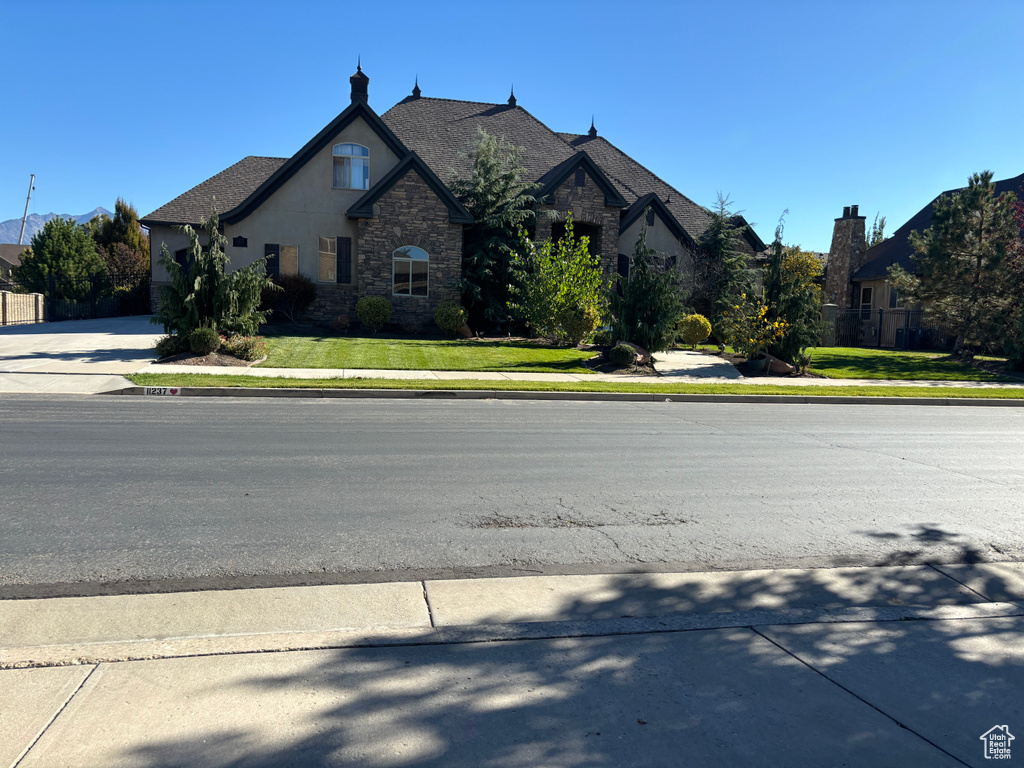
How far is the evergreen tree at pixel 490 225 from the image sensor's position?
87.6 ft

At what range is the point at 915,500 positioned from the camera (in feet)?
23.2

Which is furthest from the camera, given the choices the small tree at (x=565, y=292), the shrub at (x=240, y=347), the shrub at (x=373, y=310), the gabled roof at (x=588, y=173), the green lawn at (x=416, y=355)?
the gabled roof at (x=588, y=173)

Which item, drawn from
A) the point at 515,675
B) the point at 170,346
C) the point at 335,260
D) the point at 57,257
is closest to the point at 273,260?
the point at 335,260

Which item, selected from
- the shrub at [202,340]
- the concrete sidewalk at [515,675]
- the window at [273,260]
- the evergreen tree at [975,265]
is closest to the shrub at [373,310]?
the window at [273,260]

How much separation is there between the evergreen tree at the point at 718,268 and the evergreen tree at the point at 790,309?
24.4 ft

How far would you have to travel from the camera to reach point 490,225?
26.8 meters

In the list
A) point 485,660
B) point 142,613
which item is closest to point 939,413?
point 485,660

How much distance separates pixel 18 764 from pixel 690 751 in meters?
2.56

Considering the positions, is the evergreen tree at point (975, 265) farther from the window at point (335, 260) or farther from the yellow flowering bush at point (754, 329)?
the window at point (335, 260)

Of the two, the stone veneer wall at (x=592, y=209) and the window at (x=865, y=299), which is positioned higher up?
the stone veneer wall at (x=592, y=209)

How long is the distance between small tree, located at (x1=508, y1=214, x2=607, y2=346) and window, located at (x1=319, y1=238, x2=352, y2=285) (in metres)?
7.56

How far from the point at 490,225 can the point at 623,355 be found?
9.04 meters

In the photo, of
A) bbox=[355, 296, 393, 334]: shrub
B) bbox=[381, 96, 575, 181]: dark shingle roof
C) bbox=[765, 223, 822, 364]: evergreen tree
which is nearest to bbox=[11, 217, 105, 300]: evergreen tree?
bbox=[381, 96, 575, 181]: dark shingle roof

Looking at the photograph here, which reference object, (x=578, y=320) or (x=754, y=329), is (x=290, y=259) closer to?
(x=578, y=320)
